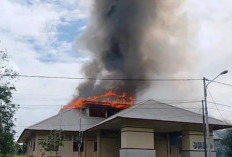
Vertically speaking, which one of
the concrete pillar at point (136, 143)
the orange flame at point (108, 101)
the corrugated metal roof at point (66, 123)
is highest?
the orange flame at point (108, 101)

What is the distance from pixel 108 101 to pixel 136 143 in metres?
14.2

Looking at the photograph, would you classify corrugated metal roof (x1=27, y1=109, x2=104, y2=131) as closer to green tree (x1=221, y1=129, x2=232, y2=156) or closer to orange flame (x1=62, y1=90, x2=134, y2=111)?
orange flame (x1=62, y1=90, x2=134, y2=111)

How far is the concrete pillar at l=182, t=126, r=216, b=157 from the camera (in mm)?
32125

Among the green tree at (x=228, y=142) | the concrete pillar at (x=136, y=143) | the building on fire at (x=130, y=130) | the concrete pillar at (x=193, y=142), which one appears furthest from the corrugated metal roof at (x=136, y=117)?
the green tree at (x=228, y=142)

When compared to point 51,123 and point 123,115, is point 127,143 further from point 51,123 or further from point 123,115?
point 51,123

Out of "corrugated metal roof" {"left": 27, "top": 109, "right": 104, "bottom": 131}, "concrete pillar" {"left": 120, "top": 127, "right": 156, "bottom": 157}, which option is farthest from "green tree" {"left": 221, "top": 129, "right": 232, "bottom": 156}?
"concrete pillar" {"left": 120, "top": 127, "right": 156, "bottom": 157}

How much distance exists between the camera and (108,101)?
1683 inches

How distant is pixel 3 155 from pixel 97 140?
49.4ft

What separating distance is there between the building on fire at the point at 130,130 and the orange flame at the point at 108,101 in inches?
25.9

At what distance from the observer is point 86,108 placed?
133 ft

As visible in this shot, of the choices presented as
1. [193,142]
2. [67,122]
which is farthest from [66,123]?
[193,142]

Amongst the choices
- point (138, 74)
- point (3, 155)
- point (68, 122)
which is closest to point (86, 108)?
point (68, 122)

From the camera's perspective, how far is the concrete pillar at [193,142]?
3212cm

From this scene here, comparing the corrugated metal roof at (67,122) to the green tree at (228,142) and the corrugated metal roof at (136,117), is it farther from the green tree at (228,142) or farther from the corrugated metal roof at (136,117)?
the green tree at (228,142)
